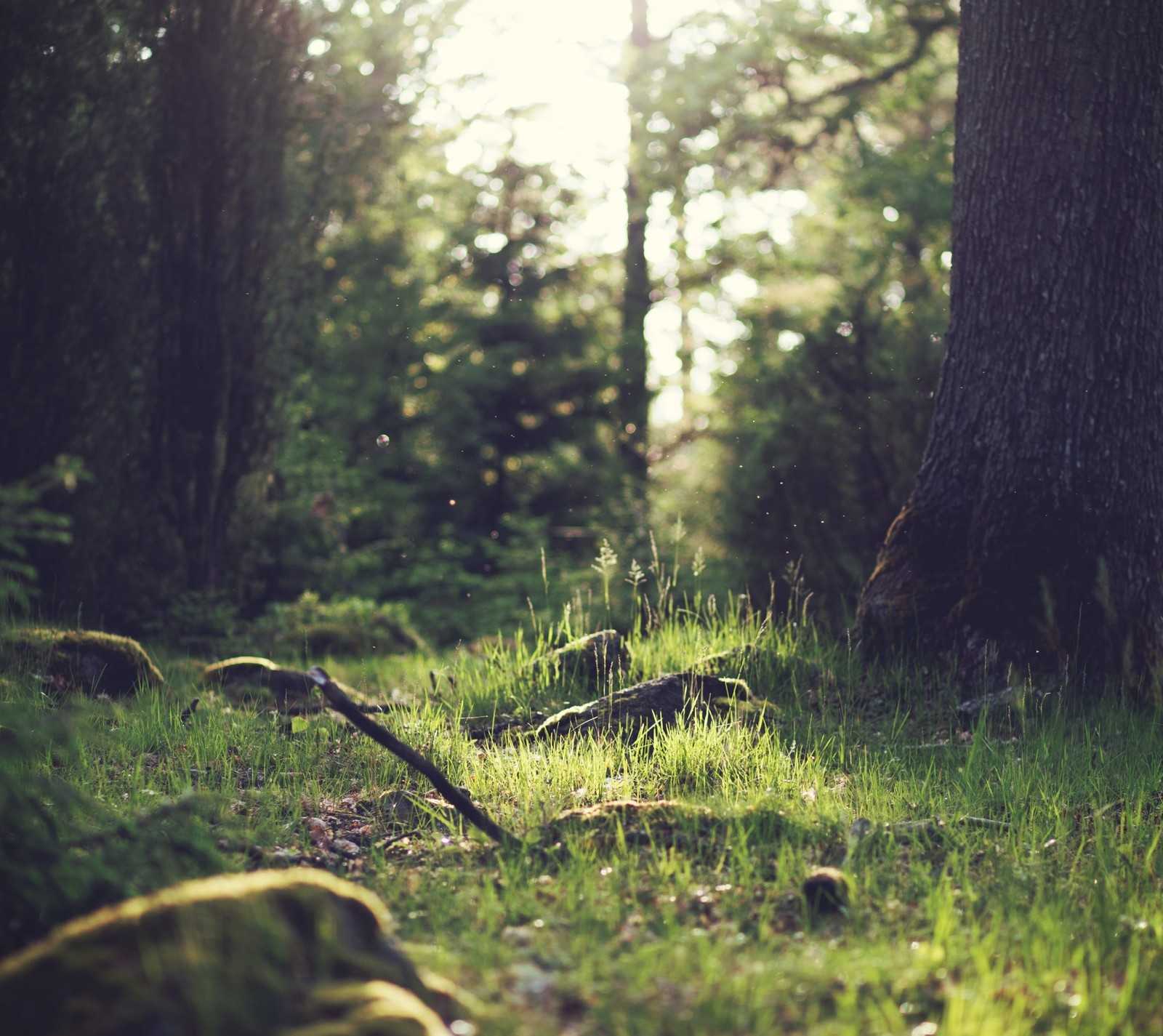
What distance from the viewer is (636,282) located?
16.3 m

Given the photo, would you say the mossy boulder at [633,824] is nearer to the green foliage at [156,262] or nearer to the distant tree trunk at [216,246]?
the green foliage at [156,262]

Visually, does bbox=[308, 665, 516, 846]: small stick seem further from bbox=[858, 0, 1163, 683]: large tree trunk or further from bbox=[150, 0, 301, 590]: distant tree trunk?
bbox=[150, 0, 301, 590]: distant tree trunk

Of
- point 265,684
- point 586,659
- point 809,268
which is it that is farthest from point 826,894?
point 809,268

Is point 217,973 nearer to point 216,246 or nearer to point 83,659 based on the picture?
point 83,659

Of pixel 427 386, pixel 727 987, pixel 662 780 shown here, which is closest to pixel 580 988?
pixel 727 987

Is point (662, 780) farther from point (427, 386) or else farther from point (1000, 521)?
point (427, 386)

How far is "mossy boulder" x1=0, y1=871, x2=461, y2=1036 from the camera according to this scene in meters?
1.88

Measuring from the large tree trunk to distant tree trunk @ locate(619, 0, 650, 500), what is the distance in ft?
25.7

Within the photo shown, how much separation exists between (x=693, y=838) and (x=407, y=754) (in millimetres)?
1022

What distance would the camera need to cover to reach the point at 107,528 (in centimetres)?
779

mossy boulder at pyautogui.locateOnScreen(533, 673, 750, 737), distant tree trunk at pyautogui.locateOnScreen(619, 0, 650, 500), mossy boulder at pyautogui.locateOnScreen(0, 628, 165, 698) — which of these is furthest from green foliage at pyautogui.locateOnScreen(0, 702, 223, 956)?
distant tree trunk at pyautogui.locateOnScreen(619, 0, 650, 500)

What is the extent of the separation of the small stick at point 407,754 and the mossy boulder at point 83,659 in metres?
2.99

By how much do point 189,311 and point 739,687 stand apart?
584 cm

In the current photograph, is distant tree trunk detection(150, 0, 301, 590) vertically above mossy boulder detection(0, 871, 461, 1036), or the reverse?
distant tree trunk detection(150, 0, 301, 590)
